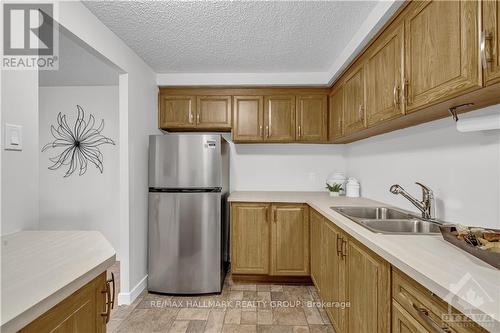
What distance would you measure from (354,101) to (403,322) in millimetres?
1862

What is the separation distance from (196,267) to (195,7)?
233 centimetres

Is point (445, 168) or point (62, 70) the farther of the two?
point (62, 70)

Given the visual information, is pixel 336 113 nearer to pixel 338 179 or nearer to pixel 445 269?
pixel 338 179

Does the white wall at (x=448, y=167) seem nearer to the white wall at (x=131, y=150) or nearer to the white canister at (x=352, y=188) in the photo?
the white canister at (x=352, y=188)

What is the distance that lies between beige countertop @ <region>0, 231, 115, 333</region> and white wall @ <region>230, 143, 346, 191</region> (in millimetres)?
2435

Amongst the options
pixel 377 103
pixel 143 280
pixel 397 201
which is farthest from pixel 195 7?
pixel 143 280

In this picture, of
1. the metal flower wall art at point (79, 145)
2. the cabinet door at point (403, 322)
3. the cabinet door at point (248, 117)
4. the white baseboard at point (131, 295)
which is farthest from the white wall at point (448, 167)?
the metal flower wall art at point (79, 145)

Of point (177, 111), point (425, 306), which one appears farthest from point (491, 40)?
point (177, 111)

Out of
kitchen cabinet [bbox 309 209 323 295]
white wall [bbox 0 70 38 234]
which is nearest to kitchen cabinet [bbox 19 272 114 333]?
white wall [bbox 0 70 38 234]

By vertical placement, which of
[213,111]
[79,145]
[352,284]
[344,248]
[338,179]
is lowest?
[352,284]

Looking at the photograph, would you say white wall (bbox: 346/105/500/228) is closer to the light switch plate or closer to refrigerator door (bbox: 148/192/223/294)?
refrigerator door (bbox: 148/192/223/294)

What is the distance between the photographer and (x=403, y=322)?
1024 mm

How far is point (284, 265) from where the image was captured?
284 centimetres

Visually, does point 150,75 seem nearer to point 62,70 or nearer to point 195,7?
point 62,70
